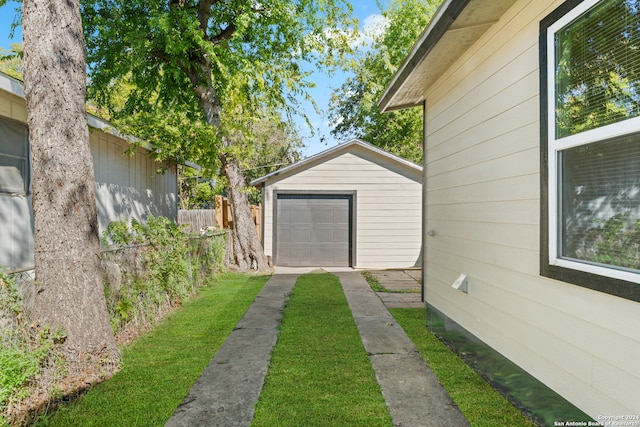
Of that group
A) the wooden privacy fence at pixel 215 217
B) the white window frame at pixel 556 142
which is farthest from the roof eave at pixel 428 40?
the wooden privacy fence at pixel 215 217

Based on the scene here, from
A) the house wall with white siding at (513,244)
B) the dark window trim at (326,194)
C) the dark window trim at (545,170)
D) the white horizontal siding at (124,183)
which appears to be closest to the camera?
the house wall with white siding at (513,244)

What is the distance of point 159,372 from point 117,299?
1256 millimetres

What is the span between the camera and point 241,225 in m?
10.6

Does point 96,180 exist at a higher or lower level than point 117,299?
higher

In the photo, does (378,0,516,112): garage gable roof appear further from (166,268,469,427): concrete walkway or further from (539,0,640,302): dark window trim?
(166,268,469,427): concrete walkway

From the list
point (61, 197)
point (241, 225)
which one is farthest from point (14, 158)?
point (241, 225)

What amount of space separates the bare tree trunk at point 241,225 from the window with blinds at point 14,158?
5.43 m

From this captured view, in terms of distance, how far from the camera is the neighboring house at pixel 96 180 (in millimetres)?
4746

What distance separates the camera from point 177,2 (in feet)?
30.9

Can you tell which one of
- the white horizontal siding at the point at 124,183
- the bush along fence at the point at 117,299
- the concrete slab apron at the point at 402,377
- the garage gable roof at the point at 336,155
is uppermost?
the garage gable roof at the point at 336,155

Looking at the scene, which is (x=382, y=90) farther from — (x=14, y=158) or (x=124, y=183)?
(x=14, y=158)

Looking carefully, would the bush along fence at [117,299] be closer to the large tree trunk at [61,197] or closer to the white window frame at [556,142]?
the large tree trunk at [61,197]

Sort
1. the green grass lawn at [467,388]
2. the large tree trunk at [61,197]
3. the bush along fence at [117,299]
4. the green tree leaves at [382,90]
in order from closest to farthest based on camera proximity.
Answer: the bush along fence at [117,299] → the green grass lawn at [467,388] → the large tree trunk at [61,197] → the green tree leaves at [382,90]

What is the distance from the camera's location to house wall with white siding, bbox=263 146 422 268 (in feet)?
38.0
